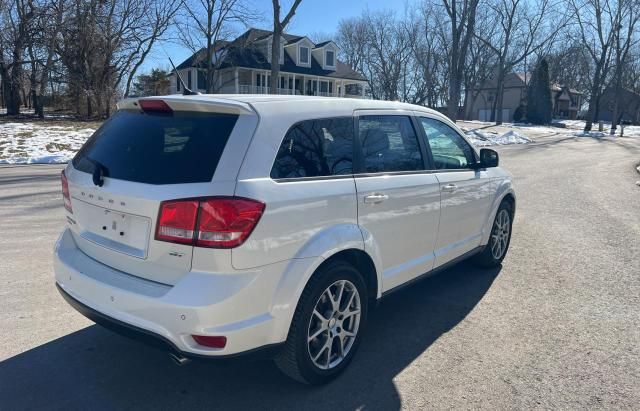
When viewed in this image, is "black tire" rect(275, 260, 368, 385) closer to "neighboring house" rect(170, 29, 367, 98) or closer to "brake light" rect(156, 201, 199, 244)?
"brake light" rect(156, 201, 199, 244)

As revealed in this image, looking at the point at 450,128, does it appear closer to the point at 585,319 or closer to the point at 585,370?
the point at 585,319

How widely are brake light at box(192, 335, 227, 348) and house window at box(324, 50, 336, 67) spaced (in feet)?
156

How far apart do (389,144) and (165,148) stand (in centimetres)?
→ 170

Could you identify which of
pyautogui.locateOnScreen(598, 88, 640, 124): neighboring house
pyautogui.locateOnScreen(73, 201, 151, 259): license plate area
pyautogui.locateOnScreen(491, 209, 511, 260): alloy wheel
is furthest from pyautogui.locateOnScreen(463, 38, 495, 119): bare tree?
pyautogui.locateOnScreen(73, 201, 151, 259): license plate area

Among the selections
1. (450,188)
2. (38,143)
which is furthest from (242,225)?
(38,143)

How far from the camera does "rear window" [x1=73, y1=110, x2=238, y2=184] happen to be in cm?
262

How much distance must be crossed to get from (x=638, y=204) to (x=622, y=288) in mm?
5751

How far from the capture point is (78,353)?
337 cm

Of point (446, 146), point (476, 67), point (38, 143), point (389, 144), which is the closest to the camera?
point (389, 144)

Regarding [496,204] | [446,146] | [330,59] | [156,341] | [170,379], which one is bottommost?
[170,379]

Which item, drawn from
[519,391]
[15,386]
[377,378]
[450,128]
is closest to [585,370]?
[519,391]

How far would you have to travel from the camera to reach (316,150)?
3062 millimetres

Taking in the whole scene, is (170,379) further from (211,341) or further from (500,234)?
(500,234)

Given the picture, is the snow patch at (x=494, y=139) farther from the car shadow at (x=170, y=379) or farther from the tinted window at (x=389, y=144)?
the car shadow at (x=170, y=379)
